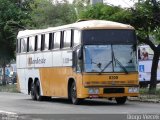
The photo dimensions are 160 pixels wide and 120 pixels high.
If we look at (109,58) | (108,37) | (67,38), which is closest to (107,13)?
(67,38)

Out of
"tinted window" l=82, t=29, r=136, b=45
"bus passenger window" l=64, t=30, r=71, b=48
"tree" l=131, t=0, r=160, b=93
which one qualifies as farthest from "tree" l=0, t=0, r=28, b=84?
"tinted window" l=82, t=29, r=136, b=45

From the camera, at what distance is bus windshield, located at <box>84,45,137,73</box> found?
24.8m

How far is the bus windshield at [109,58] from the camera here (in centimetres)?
2481

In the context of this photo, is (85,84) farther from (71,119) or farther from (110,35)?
(71,119)

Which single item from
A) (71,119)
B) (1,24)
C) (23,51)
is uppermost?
(1,24)

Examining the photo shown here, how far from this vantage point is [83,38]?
82.0 ft

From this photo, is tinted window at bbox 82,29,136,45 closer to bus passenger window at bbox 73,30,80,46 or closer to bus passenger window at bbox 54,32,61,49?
bus passenger window at bbox 73,30,80,46

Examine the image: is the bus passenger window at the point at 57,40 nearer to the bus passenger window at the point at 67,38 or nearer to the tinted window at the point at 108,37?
the bus passenger window at the point at 67,38

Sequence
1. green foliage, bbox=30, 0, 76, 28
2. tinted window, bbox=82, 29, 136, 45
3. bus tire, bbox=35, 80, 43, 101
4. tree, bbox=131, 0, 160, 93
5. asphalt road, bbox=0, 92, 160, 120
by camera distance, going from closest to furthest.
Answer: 1. asphalt road, bbox=0, 92, 160, 120
2. tinted window, bbox=82, 29, 136, 45
3. bus tire, bbox=35, 80, 43, 101
4. tree, bbox=131, 0, 160, 93
5. green foliage, bbox=30, 0, 76, 28

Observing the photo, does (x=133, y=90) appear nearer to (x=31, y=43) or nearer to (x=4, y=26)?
(x=31, y=43)

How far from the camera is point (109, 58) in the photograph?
24906 mm

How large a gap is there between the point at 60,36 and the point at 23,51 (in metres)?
5.54

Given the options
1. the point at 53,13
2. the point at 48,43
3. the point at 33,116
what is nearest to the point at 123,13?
the point at 48,43

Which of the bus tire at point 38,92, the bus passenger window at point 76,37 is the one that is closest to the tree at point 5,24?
the bus tire at point 38,92
